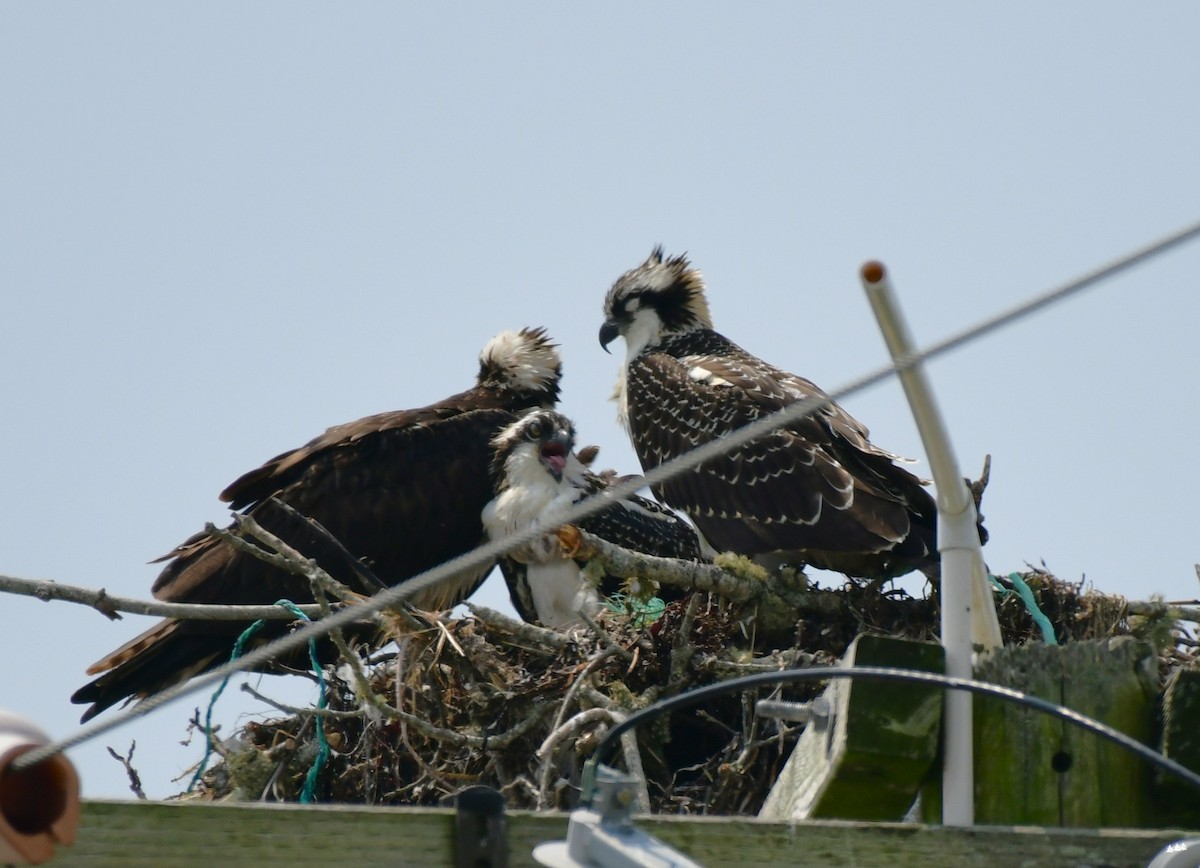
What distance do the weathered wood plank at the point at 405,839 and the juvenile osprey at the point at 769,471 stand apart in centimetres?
443

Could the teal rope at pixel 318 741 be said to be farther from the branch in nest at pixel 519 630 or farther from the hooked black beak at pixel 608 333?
the hooked black beak at pixel 608 333

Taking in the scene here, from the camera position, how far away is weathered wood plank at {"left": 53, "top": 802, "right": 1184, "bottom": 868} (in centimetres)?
224

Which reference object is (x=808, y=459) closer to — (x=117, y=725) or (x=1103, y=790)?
(x=1103, y=790)

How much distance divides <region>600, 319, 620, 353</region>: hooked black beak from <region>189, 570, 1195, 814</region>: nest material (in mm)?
2759

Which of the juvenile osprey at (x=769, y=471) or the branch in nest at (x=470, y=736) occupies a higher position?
the juvenile osprey at (x=769, y=471)

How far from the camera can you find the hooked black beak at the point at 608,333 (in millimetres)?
9297

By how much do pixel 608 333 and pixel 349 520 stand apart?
5.70 feet

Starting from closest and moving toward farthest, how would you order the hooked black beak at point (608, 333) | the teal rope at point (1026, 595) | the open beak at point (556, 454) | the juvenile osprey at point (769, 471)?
the teal rope at point (1026, 595), the juvenile osprey at point (769, 471), the open beak at point (556, 454), the hooked black beak at point (608, 333)

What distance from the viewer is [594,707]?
5.52m

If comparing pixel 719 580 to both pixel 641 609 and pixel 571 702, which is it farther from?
pixel 571 702

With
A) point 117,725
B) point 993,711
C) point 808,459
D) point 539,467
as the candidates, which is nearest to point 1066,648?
point 993,711

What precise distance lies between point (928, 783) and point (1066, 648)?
13.2 inches

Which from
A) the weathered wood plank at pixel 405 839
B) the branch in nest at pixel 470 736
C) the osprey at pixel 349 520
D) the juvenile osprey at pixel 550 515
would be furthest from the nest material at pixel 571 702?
the weathered wood plank at pixel 405 839

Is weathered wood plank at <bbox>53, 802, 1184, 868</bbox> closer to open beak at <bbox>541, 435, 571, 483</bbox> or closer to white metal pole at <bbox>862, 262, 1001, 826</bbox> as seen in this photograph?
white metal pole at <bbox>862, 262, 1001, 826</bbox>
